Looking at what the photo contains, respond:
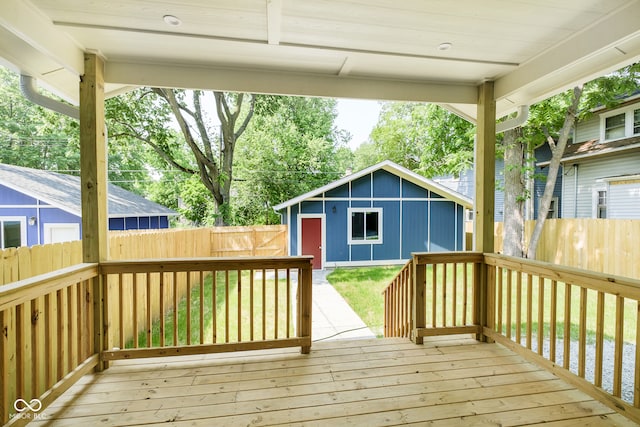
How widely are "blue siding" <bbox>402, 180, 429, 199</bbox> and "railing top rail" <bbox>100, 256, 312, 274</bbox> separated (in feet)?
29.0

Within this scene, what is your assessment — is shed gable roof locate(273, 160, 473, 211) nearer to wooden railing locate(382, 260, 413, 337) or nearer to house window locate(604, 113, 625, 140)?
house window locate(604, 113, 625, 140)

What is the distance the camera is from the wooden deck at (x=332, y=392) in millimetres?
1917

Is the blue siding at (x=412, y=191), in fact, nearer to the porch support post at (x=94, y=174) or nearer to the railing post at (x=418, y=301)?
the railing post at (x=418, y=301)

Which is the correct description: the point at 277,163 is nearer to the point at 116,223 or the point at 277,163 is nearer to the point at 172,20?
the point at 116,223

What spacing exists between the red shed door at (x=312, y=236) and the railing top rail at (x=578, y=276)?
303 inches

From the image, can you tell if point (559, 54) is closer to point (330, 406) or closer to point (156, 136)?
point (330, 406)

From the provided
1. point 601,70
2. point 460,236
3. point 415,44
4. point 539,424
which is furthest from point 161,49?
point 460,236

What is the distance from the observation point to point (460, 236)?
11.4 metres

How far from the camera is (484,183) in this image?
122 inches

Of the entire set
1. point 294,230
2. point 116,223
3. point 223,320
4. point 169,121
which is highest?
point 169,121

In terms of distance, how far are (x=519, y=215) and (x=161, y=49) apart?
9.54 m

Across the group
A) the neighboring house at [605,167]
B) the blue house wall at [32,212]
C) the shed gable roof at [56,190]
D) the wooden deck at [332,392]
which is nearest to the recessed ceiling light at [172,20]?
the wooden deck at [332,392]

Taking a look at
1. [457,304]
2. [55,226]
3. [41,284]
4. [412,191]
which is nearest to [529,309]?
[41,284]

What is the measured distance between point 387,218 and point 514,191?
151 inches
